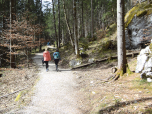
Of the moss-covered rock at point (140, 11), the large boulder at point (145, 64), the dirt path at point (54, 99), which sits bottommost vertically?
the dirt path at point (54, 99)

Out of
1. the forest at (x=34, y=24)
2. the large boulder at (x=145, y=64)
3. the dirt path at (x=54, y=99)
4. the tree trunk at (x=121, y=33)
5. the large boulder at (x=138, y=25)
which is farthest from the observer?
the forest at (x=34, y=24)

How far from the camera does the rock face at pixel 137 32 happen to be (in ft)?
30.8

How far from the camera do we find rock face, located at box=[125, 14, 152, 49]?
30.8 ft

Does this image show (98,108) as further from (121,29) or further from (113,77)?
(121,29)

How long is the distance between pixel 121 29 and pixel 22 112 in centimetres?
593

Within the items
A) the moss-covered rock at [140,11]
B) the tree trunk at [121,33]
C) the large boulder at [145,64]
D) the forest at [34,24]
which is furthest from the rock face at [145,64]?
the forest at [34,24]

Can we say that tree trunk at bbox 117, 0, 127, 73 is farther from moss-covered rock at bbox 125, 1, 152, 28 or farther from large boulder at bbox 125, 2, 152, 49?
moss-covered rock at bbox 125, 1, 152, 28

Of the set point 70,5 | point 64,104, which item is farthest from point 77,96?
point 70,5

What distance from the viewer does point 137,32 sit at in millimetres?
10156

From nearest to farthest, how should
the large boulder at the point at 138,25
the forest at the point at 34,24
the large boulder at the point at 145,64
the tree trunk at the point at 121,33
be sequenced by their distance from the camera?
the large boulder at the point at 145,64 < the tree trunk at the point at 121,33 < the large boulder at the point at 138,25 < the forest at the point at 34,24

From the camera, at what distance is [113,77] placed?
6.04m

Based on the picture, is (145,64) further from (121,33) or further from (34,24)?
(34,24)

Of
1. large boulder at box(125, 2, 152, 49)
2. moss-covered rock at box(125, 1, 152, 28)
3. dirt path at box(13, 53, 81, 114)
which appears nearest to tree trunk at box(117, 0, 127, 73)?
dirt path at box(13, 53, 81, 114)

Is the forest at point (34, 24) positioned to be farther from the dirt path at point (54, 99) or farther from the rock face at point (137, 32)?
the dirt path at point (54, 99)
